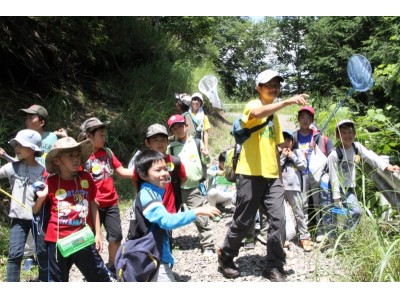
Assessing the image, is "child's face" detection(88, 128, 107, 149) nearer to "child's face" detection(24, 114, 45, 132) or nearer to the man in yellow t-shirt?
"child's face" detection(24, 114, 45, 132)

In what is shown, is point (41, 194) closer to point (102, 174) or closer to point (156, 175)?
point (156, 175)

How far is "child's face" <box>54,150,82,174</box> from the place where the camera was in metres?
2.91

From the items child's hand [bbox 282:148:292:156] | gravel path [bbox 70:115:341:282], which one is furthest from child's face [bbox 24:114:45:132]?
child's hand [bbox 282:148:292:156]

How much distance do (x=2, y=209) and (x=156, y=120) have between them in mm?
4144

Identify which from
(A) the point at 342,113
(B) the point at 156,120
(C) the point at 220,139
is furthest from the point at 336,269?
(C) the point at 220,139

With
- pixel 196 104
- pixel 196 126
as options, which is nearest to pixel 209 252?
pixel 196 126

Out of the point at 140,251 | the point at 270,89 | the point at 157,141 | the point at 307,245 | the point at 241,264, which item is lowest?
the point at 241,264

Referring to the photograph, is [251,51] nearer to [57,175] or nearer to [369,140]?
[369,140]

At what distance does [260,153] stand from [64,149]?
1620mm

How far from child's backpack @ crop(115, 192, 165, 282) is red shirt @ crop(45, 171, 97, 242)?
0.46m

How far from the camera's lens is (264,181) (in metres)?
3.58

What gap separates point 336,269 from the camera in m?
2.92

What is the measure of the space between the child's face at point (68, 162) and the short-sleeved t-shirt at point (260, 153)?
1403 millimetres

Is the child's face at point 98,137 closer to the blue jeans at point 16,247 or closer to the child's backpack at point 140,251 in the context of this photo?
the blue jeans at point 16,247
